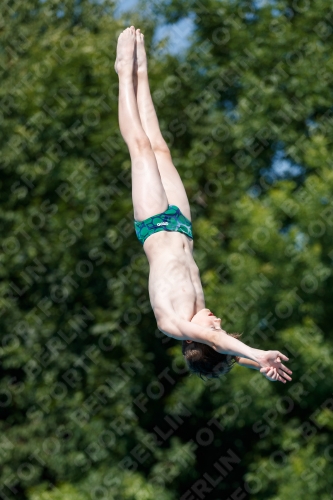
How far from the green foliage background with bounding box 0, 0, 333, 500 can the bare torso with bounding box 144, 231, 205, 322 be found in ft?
25.4

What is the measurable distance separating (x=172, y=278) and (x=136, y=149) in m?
1.07

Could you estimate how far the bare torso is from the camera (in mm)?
6098

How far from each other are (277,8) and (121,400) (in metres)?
7.04

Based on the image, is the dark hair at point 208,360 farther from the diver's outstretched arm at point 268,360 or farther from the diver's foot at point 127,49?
the diver's foot at point 127,49

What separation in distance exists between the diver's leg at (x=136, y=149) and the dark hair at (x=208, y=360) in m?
1.13

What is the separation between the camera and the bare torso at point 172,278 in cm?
610

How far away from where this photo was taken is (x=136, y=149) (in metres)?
6.74

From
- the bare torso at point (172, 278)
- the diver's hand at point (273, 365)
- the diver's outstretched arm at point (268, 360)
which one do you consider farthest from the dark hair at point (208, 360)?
the diver's hand at point (273, 365)

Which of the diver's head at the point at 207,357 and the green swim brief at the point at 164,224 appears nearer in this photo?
the diver's head at the point at 207,357

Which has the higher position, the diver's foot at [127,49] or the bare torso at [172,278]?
the diver's foot at [127,49]

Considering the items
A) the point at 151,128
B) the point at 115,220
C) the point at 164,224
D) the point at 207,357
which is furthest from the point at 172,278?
the point at 115,220

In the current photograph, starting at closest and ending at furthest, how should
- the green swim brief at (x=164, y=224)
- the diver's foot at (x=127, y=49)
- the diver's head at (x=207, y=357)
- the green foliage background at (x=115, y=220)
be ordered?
the diver's head at (x=207, y=357) < the green swim brief at (x=164, y=224) < the diver's foot at (x=127, y=49) < the green foliage background at (x=115, y=220)

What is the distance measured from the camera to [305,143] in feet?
47.8

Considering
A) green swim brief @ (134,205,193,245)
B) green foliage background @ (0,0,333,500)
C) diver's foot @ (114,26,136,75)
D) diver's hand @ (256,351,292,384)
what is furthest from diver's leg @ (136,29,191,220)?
green foliage background @ (0,0,333,500)
